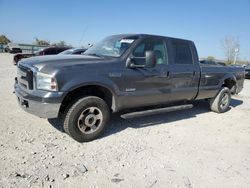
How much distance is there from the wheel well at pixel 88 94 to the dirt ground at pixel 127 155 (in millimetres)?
642

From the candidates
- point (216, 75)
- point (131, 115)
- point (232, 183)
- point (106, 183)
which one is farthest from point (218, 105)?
point (106, 183)

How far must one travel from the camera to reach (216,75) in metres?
6.56

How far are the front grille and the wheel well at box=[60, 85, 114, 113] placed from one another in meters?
0.64

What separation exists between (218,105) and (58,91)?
5.05m

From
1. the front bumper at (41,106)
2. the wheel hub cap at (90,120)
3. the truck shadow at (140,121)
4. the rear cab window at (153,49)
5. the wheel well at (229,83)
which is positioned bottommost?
the truck shadow at (140,121)

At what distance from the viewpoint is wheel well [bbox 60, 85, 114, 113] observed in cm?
413

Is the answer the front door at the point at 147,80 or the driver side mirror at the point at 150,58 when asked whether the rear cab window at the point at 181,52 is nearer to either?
the front door at the point at 147,80

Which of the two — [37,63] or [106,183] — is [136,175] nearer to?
[106,183]

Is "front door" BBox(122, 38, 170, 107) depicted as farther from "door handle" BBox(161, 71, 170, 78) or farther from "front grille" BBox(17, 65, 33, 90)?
"front grille" BBox(17, 65, 33, 90)

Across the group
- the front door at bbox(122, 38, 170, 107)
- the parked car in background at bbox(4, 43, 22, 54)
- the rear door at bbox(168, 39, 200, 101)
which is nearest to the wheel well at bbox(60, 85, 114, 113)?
the front door at bbox(122, 38, 170, 107)

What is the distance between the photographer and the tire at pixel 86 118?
157 inches

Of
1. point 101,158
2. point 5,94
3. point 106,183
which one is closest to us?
point 106,183

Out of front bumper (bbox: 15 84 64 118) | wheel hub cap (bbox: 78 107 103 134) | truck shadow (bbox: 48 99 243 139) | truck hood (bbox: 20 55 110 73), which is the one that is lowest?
truck shadow (bbox: 48 99 243 139)

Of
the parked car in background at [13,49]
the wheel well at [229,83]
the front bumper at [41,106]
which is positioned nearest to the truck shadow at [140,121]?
the front bumper at [41,106]
